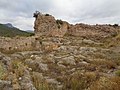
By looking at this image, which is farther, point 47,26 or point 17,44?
point 47,26

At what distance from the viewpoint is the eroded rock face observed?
28.7 m

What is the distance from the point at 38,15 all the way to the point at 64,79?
2120 cm

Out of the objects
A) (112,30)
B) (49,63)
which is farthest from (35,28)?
(49,63)

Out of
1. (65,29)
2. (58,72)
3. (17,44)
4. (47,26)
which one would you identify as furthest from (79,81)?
(65,29)

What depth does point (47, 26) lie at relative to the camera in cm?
2895

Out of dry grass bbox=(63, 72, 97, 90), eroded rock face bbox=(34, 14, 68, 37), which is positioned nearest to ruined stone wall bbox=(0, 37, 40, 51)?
eroded rock face bbox=(34, 14, 68, 37)

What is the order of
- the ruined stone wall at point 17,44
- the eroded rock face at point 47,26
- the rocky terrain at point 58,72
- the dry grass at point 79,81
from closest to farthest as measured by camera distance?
the rocky terrain at point 58,72 → the dry grass at point 79,81 → the ruined stone wall at point 17,44 → the eroded rock face at point 47,26

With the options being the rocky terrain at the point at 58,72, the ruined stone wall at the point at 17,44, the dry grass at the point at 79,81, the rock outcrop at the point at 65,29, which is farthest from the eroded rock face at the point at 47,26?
the dry grass at the point at 79,81

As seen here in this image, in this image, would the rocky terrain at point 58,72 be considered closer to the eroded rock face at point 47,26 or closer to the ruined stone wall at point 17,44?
the ruined stone wall at point 17,44

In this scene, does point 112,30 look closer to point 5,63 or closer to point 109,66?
point 109,66

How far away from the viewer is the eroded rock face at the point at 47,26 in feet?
94.1

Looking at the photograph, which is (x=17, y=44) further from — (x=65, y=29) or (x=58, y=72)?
(x=65, y=29)

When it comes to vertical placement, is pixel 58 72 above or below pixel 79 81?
below

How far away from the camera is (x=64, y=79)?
9.14m
